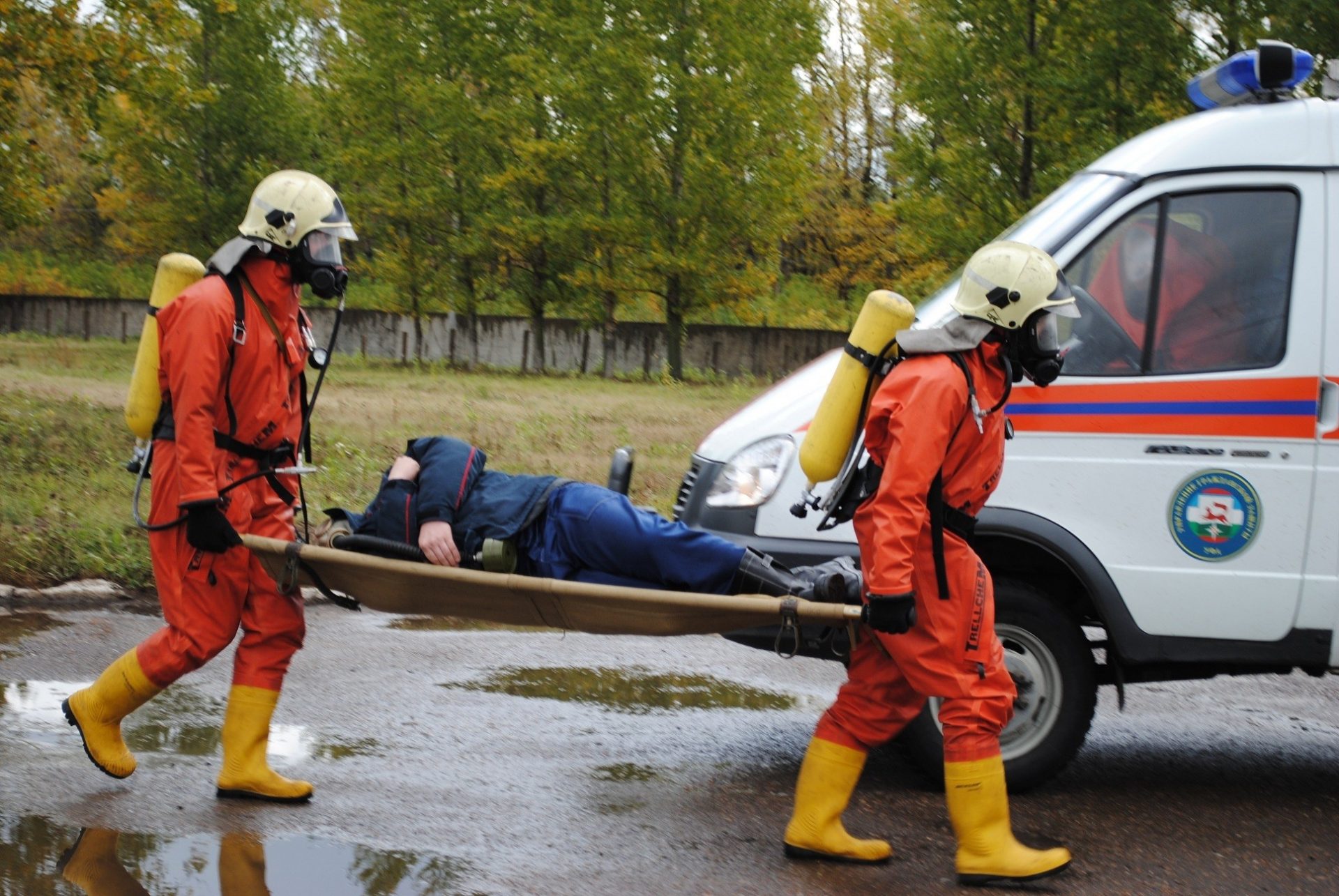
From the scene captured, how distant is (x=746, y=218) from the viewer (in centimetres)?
3772

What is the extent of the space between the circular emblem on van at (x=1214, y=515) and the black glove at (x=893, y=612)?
5.30ft

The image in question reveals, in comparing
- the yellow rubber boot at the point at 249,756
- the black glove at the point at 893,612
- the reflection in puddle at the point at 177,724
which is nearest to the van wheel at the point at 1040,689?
the black glove at the point at 893,612

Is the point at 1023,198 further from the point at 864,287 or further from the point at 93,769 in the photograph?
the point at 93,769

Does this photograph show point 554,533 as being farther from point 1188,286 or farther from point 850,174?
point 850,174

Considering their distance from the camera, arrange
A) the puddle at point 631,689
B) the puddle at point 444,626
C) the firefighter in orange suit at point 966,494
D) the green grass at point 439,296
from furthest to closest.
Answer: the green grass at point 439,296, the puddle at point 444,626, the puddle at point 631,689, the firefighter in orange suit at point 966,494

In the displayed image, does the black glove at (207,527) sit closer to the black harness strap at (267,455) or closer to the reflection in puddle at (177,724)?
the black harness strap at (267,455)

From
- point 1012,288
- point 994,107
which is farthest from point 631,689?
point 994,107

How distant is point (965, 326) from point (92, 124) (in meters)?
14.7

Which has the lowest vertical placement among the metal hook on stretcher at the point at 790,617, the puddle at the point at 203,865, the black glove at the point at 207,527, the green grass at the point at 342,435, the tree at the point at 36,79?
the puddle at the point at 203,865

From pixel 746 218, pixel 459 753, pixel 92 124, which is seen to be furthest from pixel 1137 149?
pixel 746 218

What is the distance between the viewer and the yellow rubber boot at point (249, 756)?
5277mm

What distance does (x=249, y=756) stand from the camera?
5.29 metres

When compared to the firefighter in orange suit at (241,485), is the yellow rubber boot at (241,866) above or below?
below

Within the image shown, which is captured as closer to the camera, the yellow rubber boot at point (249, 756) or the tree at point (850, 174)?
the yellow rubber boot at point (249, 756)
